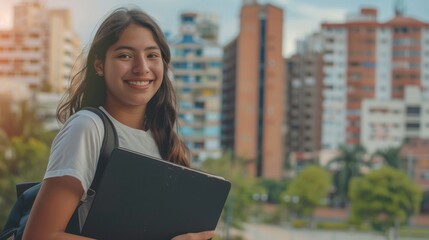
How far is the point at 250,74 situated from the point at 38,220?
36.3 m

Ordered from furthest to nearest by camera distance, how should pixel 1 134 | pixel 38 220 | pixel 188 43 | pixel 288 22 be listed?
pixel 288 22
pixel 188 43
pixel 1 134
pixel 38 220

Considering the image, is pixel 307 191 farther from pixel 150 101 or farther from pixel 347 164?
pixel 150 101

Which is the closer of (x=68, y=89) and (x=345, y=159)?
(x=68, y=89)

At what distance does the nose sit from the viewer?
1.11 metres

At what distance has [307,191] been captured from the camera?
30500 mm

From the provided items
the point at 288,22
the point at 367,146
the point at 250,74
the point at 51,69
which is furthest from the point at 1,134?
the point at 288,22

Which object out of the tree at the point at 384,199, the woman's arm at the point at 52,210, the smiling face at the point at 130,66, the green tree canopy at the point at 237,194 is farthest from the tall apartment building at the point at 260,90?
the woman's arm at the point at 52,210

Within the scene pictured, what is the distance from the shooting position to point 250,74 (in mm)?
37219

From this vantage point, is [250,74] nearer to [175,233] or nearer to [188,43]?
[188,43]

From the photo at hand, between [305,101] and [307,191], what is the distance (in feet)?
38.3

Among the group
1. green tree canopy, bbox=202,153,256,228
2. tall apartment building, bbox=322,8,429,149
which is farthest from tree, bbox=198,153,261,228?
tall apartment building, bbox=322,8,429,149

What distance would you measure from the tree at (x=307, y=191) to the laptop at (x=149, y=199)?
29.5 m

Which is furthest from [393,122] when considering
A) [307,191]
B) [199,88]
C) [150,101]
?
[150,101]

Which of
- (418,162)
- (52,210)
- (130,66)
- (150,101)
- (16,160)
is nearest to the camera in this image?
(52,210)
